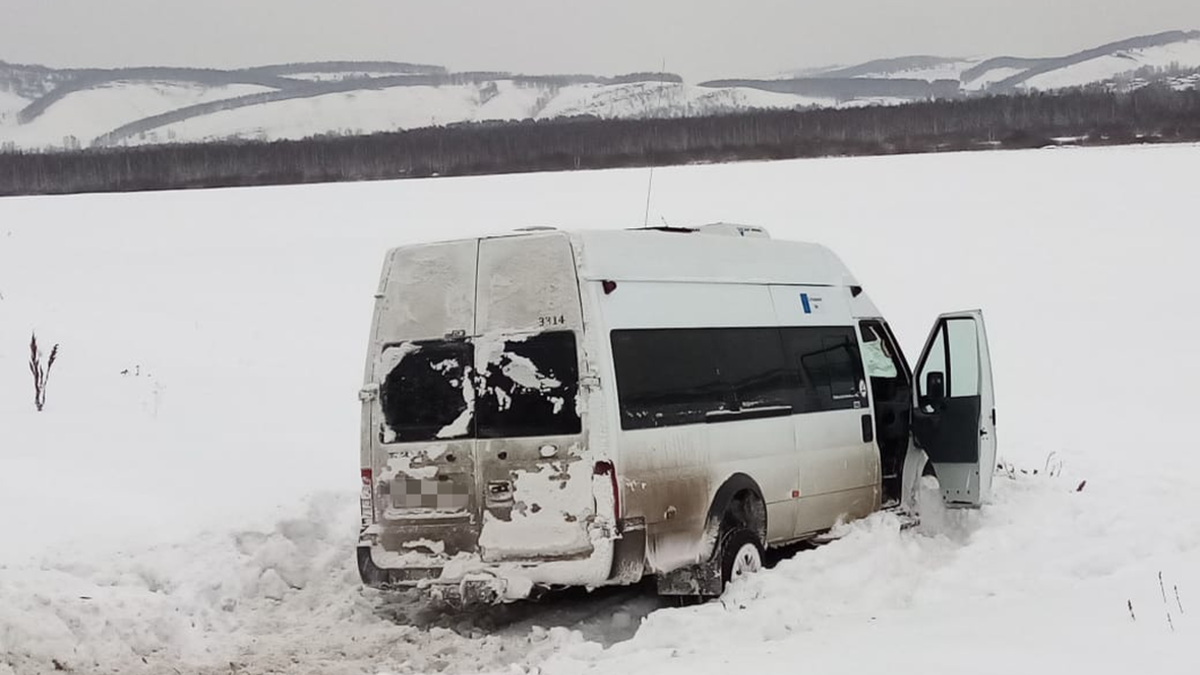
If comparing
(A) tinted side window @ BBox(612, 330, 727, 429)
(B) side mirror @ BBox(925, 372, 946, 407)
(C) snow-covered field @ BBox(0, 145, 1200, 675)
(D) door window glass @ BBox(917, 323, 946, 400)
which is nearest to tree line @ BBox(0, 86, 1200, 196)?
(C) snow-covered field @ BBox(0, 145, 1200, 675)

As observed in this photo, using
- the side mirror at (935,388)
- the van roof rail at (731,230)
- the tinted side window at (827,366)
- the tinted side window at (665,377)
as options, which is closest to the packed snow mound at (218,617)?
the tinted side window at (665,377)

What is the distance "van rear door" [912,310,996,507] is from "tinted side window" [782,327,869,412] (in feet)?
2.08

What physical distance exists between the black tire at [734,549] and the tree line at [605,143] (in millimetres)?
59083

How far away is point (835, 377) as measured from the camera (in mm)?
10164

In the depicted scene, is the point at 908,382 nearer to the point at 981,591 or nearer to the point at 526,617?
the point at 981,591

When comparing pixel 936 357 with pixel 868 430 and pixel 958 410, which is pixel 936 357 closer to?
pixel 958 410

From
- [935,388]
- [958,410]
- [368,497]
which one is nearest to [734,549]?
[368,497]

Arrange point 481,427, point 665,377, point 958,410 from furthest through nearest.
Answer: point 958,410 < point 665,377 < point 481,427

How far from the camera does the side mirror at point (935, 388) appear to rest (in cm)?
1052

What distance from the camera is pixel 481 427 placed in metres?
8.33

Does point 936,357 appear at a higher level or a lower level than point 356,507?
higher

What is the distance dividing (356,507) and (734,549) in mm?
3795

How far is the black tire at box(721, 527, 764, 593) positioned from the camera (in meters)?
8.61

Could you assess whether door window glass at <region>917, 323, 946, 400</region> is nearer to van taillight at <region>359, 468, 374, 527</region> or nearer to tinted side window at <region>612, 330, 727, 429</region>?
tinted side window at <region>612, 330, 727, 429</region>
